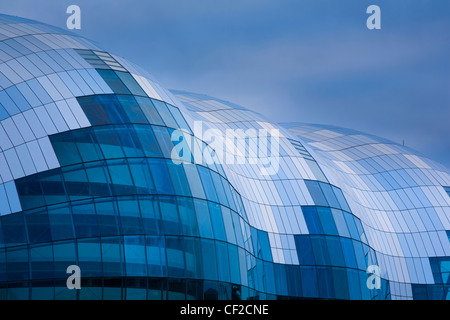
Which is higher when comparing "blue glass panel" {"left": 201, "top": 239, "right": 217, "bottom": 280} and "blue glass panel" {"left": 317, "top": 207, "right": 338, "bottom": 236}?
"blue glass panel" {"left": 317, "top": 207, "right": 338, "bottom": 236}

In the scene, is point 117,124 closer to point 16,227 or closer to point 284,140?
point 16,227

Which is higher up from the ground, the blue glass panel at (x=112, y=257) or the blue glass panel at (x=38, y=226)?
the blue glass panel at (x=38, y=226)

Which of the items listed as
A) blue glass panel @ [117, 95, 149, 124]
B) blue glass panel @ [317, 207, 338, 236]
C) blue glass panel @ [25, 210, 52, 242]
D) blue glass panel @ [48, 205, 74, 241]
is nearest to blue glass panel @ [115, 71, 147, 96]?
blue glass panel @ [117, 95, 149, 124]

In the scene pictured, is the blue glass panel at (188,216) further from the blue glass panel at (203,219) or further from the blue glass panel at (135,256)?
the blue glass panel at (135,256)

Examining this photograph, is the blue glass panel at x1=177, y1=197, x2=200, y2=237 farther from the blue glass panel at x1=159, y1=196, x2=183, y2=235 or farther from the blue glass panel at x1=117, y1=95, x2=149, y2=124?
the blue glass panel at x1=117, y1=95, x2=149, y2=124

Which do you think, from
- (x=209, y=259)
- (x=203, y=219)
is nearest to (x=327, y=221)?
(x=203, y=219)

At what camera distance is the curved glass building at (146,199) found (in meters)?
37.3

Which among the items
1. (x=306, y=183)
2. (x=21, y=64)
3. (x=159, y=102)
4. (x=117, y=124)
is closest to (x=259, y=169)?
(x=306, y=183)

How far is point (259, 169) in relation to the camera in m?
57.4

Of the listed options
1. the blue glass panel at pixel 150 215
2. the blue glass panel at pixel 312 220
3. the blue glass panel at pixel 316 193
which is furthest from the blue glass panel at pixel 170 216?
the blue glass panel at pixel 316 193

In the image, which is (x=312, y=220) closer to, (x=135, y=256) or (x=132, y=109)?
(x=132, y=109)

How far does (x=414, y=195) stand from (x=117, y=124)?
3688cm

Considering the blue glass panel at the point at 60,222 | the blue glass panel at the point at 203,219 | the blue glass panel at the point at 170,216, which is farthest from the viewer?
the blue glass panel at the point at 203,219

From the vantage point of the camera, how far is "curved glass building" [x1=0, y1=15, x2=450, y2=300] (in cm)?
3734
